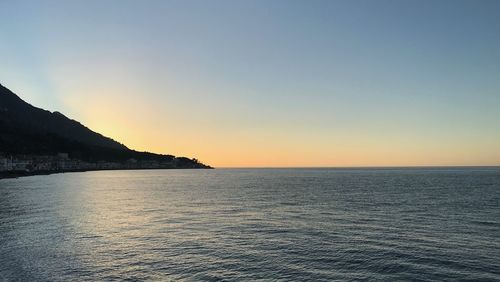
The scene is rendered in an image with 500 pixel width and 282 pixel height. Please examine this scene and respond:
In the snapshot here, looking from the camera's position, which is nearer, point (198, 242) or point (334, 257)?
point (334, 257)

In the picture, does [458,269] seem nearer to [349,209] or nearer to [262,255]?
[262,255]

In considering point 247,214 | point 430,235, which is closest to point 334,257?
point 430,235

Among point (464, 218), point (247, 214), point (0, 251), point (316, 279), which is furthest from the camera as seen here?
point (247, 214)

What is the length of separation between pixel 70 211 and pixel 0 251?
121 feet

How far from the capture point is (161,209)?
80.9 m

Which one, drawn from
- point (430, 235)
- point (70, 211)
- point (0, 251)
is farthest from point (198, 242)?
point (70, 211)

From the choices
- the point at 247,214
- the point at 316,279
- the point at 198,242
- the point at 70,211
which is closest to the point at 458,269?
the point at 316,279

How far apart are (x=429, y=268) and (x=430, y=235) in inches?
639

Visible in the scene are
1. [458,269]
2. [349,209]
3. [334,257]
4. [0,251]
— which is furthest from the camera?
[349,209]

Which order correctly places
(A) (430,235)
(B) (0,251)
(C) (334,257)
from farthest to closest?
(A) (430,235), (B) (0,251), (C) (334,257)

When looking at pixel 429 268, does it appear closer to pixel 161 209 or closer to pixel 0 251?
pixel 0 251

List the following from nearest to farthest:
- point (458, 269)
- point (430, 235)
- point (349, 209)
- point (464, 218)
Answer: point (458, 269), point (430, 235), point (464, 218), point (349, 209)

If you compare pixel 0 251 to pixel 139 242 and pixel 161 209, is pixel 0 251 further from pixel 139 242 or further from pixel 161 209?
pixel 161 209

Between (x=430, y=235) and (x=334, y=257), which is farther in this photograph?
(x=430, y=235)
